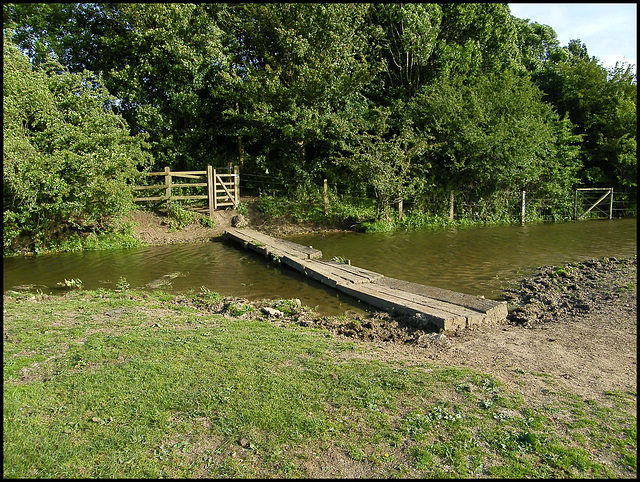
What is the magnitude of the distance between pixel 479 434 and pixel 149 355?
3492 millimetres

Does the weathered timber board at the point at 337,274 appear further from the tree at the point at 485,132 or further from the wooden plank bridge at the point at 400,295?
the tree at the point at 485,132

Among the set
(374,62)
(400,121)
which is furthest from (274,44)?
(400,121)

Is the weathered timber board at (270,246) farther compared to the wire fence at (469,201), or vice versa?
the wire fence at (469,201)

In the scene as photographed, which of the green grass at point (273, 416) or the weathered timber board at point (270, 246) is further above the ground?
the weathered timber board at point (270, 246)

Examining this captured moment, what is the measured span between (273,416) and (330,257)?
31.7ft

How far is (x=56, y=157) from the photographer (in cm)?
1223

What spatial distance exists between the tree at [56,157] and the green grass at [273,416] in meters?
7.72

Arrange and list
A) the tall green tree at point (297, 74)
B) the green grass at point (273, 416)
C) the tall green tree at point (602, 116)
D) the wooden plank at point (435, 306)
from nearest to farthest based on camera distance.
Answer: the green grass at point (273, 416), the wooden plank at point (435, 306), the tall green tree at point (297, 74), the tall green tree at point (602, 116)

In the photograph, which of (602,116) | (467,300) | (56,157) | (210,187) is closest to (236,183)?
(210,187)

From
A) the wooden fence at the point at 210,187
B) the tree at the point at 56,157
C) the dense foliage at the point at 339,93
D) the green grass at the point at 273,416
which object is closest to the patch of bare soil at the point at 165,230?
the wooden fence at the point at 210,187

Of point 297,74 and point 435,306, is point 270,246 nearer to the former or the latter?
point 435,306

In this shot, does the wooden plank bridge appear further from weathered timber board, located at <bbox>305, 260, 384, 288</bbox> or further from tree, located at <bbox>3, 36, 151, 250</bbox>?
tree, located at <bbox>3, 36, 151, 250</bbox>

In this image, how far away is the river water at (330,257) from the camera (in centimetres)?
986

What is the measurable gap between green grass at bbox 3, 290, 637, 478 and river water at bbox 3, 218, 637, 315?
3.67 m
